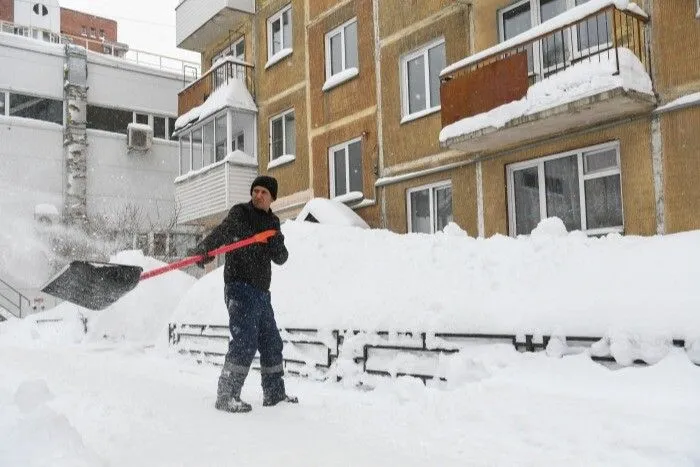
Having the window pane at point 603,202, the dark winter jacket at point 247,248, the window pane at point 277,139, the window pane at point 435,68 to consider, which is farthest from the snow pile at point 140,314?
the window pane at point 603,202

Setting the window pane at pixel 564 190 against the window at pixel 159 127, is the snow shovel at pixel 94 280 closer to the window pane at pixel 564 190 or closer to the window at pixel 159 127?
the window pane at pixel 564 190

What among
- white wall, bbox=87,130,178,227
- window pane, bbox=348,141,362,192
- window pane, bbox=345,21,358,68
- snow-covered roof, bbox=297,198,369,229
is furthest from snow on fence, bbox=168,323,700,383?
white wall, bbox=87,130,178,227

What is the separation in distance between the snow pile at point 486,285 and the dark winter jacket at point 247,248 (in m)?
1.81

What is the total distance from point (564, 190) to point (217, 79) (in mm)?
12274

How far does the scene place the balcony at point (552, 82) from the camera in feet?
29.0

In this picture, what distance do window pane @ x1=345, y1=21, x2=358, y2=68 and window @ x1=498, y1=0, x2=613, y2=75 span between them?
445 cm

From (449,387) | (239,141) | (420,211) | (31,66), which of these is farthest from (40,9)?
(449,387)

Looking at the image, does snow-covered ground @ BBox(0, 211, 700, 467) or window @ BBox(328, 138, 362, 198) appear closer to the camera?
snow-covered ground @ BBox(0, 211, 700, 467)

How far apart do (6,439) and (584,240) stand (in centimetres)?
642

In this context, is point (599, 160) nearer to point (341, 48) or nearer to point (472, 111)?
point (472, 111)

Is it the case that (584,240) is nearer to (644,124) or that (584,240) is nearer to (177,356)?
(644,124)

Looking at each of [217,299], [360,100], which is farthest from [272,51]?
[217,299]

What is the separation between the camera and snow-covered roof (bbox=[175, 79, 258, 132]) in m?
17.8

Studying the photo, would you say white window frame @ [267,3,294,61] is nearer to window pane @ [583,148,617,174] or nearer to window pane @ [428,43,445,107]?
window pane @ [428,43,445,107]
